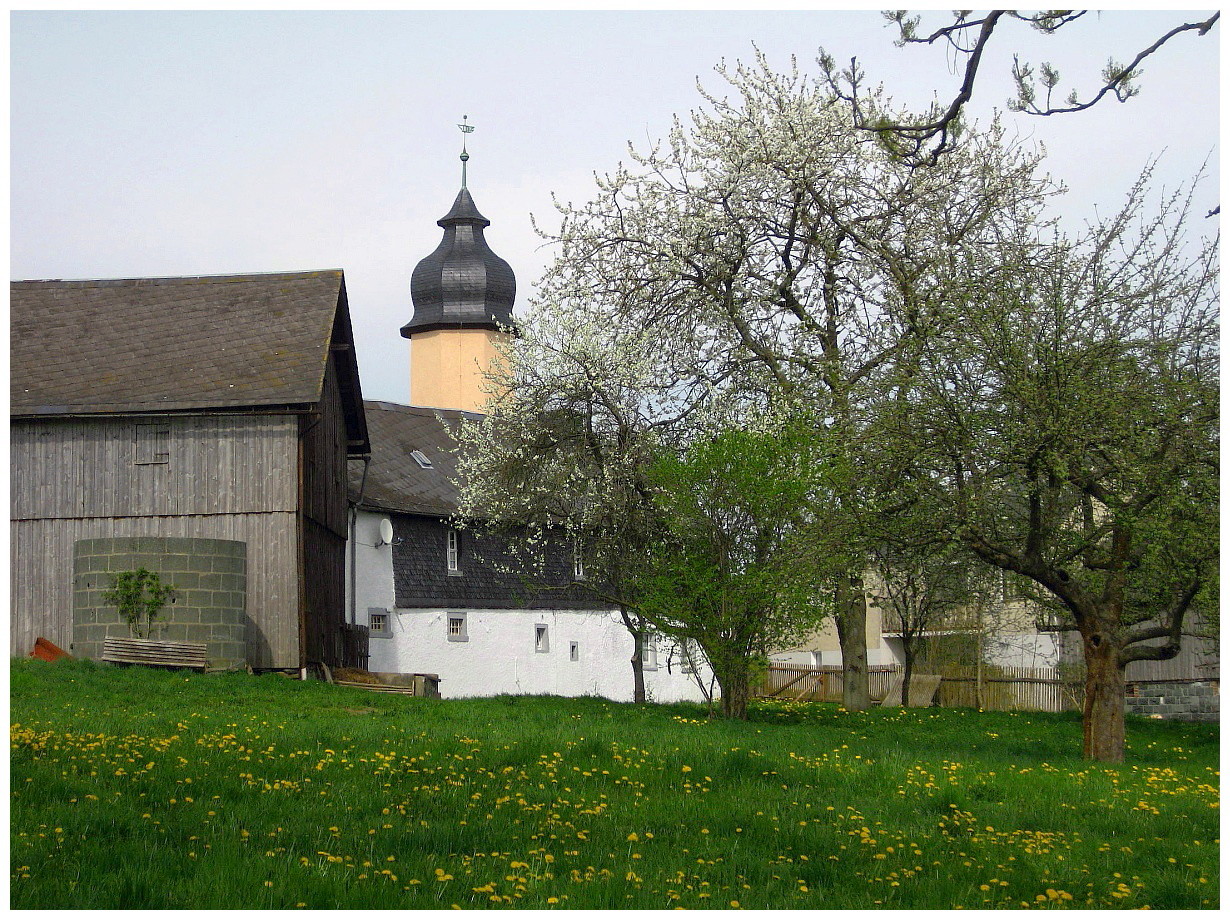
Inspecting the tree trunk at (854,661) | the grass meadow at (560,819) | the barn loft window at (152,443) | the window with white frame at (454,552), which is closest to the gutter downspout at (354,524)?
the window with white frame at (454,552)

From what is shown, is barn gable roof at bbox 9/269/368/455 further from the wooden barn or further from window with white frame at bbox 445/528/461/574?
window with white frame at bbox 445/528/461/574

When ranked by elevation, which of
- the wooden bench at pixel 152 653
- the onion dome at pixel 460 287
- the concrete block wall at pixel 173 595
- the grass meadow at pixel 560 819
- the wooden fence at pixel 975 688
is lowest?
the wooden fence at pixel 975 688

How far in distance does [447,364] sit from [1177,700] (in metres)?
35.2

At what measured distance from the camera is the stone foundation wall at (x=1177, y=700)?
2723 centimetres

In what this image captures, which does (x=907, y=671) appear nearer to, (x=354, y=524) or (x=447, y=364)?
(x=354, y=524)

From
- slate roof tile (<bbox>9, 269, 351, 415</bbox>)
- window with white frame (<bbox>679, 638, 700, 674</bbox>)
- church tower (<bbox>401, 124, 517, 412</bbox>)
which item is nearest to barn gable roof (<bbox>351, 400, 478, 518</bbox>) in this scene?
slate roof tile (<bbox>9, 269, 351, 415</bbox>)

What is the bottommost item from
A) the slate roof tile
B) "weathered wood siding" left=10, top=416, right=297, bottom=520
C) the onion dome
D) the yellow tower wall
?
"weathered wood siding" left=10, top=416, right=297, bottom=520

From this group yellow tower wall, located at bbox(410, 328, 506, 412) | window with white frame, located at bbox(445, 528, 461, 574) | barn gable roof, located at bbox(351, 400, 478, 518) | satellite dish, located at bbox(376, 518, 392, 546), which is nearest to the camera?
satellite dish, located at bbox(376, 518, 392, 546)

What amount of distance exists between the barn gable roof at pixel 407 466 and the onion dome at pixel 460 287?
1718 centimetres

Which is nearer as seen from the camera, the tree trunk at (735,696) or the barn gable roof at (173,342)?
the tree trunk at (735,696)

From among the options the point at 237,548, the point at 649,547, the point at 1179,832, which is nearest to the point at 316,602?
the point at 237,548

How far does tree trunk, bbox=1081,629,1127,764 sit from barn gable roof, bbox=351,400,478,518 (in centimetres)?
1865

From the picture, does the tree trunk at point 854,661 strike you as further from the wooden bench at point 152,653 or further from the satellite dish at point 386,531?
the satellite dish at point 386,531

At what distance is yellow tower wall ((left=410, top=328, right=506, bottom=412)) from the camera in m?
55.6
